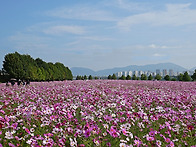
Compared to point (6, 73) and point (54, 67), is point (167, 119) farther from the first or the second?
point (54, 67)

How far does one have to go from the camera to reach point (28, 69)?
52.6 meters

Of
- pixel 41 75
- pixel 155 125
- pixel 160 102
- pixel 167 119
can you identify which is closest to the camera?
pixel 155 125

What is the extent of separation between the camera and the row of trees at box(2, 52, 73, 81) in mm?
49344

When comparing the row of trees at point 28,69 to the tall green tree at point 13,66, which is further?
the row of trees at point 28,69

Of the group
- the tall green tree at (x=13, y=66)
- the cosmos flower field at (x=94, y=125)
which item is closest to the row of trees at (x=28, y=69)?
the tall green tree at (x=13, y=66)

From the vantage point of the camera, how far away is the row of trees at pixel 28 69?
49344mm

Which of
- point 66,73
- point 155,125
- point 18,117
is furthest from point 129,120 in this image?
point 66,73

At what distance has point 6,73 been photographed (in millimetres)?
49594

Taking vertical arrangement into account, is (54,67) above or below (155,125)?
above

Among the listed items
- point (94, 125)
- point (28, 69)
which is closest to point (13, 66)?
point (28, 69)

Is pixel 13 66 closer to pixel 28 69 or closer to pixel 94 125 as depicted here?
pixel 28 69

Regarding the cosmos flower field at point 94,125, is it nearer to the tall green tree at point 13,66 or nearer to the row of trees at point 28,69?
the tall green tree at point 13,66

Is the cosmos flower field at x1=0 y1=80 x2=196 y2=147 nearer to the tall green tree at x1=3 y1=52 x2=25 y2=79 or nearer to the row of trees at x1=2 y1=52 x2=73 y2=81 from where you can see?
the tall green tree at x1=3 y1=52 x2=25 y2=79

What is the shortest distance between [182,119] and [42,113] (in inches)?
159
